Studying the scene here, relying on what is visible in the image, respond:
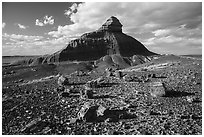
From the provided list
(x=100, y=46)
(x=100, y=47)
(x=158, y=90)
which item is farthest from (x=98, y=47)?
(x=158, y=90)

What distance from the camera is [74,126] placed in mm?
10414

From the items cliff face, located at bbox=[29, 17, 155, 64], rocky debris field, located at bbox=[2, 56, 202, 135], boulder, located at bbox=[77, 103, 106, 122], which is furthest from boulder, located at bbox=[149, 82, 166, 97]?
cliff face, located at bbox=[29, 17, 155, 64]

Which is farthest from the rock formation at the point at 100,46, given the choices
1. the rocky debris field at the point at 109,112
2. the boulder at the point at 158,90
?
the boulder at the point at 158,90

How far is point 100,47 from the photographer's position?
14300 cm

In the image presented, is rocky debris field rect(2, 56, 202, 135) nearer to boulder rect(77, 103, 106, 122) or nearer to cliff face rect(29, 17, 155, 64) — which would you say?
boulder rect(77, 103, 106, 122)

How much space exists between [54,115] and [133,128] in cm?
515

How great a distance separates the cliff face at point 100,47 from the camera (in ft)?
424

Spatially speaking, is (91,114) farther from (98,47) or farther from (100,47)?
(100,47)

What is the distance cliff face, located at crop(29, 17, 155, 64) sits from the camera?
424 ft

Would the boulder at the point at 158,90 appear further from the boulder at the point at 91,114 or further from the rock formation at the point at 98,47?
the rock formation at the point at 98,47

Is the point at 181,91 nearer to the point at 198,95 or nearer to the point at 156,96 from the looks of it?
the point at 198,95

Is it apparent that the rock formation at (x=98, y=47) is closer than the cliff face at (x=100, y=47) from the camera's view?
Yes

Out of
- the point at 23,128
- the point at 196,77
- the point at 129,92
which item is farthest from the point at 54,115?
the point at 196,77

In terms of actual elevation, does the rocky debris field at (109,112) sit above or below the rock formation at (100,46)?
below
